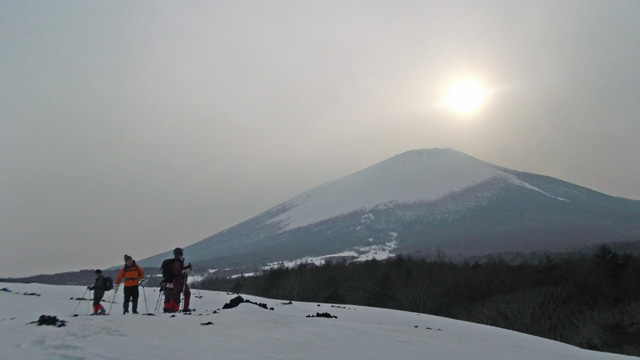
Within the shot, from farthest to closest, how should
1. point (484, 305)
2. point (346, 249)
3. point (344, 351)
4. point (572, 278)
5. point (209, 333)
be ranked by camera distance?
point (346, 249)
point (484, 305)
point (572, 278)
point (209, 333)
point (344, 351)

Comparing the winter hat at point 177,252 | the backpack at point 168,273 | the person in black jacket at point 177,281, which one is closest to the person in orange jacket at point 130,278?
the backpack at point 168,273

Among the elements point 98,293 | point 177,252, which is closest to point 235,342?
point 177,252

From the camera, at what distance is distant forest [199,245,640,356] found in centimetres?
3919

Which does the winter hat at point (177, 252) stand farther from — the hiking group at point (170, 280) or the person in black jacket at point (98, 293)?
the person in black jacket at point (98, 293)

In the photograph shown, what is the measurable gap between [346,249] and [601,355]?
180 m

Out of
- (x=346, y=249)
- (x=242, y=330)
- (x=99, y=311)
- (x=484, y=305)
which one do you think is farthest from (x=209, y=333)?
(x=346, y=249)

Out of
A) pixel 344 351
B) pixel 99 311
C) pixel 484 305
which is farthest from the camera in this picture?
pixel 484 305

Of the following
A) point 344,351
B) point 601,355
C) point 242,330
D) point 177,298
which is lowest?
point 601,355

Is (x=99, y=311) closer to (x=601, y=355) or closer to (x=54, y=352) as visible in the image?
(x=54, y=352)

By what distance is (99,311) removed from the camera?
55.0 feet

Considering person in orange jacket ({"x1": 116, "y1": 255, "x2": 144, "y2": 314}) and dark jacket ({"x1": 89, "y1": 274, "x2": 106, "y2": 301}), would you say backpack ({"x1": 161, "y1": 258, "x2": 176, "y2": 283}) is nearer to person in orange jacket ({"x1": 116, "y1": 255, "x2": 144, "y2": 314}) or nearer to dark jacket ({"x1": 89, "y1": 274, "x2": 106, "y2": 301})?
person in orange jacket ({"x1": 116, "y1": 255, "x2": 144, "y2": 314})

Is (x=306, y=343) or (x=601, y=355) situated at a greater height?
(x=306, y=343)

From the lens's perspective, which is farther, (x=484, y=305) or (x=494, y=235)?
(x=494, y=235)

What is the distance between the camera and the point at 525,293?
49094 mm
